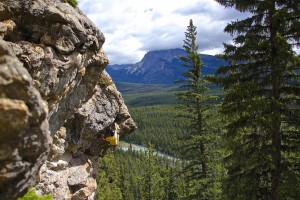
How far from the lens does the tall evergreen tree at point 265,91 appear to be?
1345cm

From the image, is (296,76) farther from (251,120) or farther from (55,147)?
(55,147)

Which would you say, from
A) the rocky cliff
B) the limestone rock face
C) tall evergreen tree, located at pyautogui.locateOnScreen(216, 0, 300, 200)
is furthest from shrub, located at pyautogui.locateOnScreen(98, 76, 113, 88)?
the limestone rock face

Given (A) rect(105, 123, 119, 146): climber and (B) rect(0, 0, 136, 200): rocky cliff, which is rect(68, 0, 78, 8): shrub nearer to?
(B) rect(0, 0, 136, 200): rocky cliff

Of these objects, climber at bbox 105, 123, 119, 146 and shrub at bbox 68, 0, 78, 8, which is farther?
climber at bbox 105, 123, 119, 146

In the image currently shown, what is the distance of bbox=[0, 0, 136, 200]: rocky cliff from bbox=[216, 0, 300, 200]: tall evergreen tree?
21.2 ft

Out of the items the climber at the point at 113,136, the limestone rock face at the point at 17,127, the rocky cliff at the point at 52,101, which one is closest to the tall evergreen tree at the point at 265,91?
the rocky cliff at the point at 52,101

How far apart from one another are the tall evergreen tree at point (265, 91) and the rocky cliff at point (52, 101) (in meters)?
6.47

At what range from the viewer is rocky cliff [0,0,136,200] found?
219 inches

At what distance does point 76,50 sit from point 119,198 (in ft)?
172

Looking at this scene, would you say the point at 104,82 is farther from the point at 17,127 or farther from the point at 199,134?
the point at 17,127

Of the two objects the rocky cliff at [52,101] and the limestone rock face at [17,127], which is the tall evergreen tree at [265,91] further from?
the limestone rock face at [17,127]

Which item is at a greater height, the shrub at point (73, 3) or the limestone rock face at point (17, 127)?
the shrub at point (73, 3)

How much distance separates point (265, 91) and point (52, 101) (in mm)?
9004

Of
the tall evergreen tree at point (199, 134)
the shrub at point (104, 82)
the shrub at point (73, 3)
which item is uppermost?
the shrub at point (73, 3)
